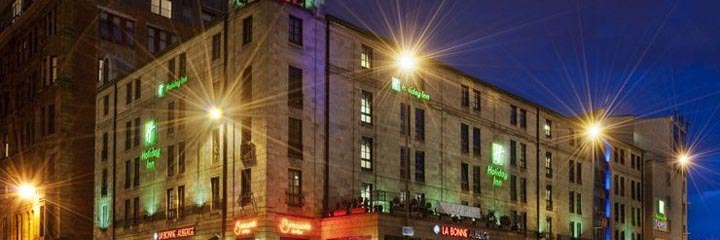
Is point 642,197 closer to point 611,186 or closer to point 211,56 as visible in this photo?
point 611,186

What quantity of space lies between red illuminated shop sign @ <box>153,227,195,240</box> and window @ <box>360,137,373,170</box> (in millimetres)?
10511

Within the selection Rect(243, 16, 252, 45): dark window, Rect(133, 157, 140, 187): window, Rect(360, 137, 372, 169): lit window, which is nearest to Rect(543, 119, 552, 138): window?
Rect(360, 137, 372, 169): lit window

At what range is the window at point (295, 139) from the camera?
151ft

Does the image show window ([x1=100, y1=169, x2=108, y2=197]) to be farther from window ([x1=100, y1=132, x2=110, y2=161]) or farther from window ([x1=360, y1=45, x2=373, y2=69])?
window ([x1=360, y1=45, x2=373, y2=69])

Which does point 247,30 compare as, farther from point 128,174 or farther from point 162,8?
point 162,8

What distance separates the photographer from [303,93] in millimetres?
46656

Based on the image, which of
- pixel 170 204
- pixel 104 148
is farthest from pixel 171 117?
pixel 104 148

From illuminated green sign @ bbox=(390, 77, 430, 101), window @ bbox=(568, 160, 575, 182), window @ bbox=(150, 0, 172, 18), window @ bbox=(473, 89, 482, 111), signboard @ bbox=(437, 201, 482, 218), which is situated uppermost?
window @ bbox=(150, 0, 172, 18)

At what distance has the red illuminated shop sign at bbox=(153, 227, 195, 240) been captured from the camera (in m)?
49.4

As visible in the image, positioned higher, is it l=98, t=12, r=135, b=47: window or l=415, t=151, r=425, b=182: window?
l=98, t=12, r=135, b=47: window

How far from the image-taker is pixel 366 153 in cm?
5019

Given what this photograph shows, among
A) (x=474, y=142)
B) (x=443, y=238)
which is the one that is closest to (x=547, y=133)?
(x=474, y=142)

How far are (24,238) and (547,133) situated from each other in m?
45.9

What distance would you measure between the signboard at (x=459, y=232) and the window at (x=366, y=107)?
7.85 m
